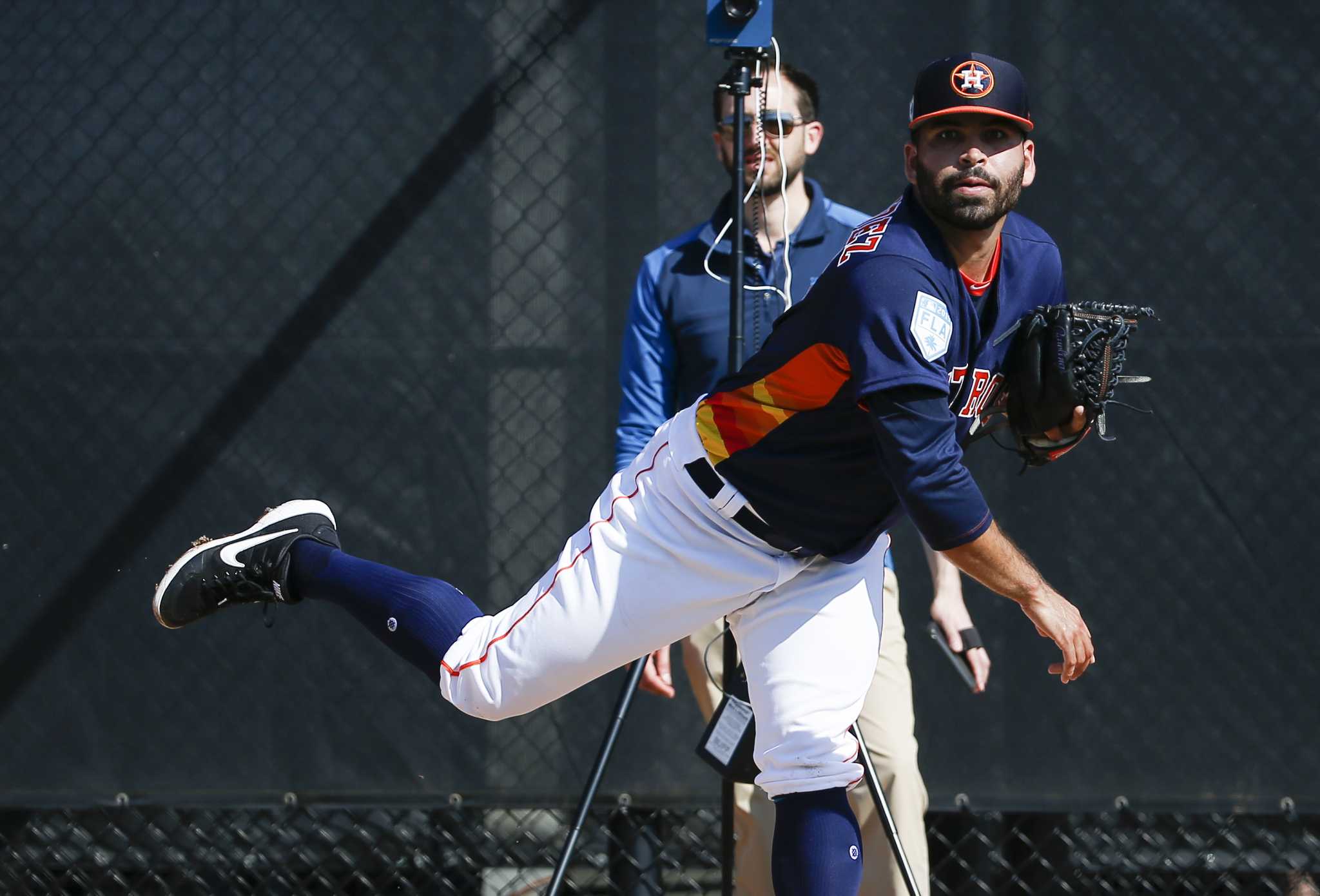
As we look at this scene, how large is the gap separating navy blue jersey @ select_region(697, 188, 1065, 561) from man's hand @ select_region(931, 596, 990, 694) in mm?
559

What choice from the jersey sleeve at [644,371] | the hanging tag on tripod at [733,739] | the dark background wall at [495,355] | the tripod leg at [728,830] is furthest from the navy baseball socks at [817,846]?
the dark background wall at [495,355]

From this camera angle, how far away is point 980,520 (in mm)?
1964

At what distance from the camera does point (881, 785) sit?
265 centimetres

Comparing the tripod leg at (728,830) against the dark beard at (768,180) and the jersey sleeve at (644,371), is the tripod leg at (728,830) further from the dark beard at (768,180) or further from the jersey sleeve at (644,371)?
the dark beard at (768,180)

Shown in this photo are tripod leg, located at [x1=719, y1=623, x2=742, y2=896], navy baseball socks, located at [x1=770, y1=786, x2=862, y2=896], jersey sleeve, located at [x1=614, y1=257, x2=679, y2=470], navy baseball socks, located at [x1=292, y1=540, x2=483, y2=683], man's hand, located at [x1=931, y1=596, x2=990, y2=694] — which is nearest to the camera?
navy baseball socks, located at [x1=770, y1=786, x2=862, y2=896]

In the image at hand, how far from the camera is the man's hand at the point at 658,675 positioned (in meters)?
2.78

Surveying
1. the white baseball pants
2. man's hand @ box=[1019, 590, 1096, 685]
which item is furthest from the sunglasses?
man's hand @ box=[1019, 590, 1096, 685]

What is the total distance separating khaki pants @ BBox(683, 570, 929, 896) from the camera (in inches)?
104

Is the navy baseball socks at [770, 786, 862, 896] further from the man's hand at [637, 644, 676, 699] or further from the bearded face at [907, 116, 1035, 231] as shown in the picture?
the bearded face at [907, 116, 1035, 231]

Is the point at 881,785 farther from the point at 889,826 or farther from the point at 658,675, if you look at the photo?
the point at 658,675

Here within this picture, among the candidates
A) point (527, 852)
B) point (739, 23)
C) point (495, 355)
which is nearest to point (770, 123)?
point (739, 23)

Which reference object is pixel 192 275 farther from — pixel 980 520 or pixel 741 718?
pixel 980 520

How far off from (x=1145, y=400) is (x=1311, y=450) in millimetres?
423

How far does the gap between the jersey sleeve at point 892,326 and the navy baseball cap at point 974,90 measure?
0.30 metres
